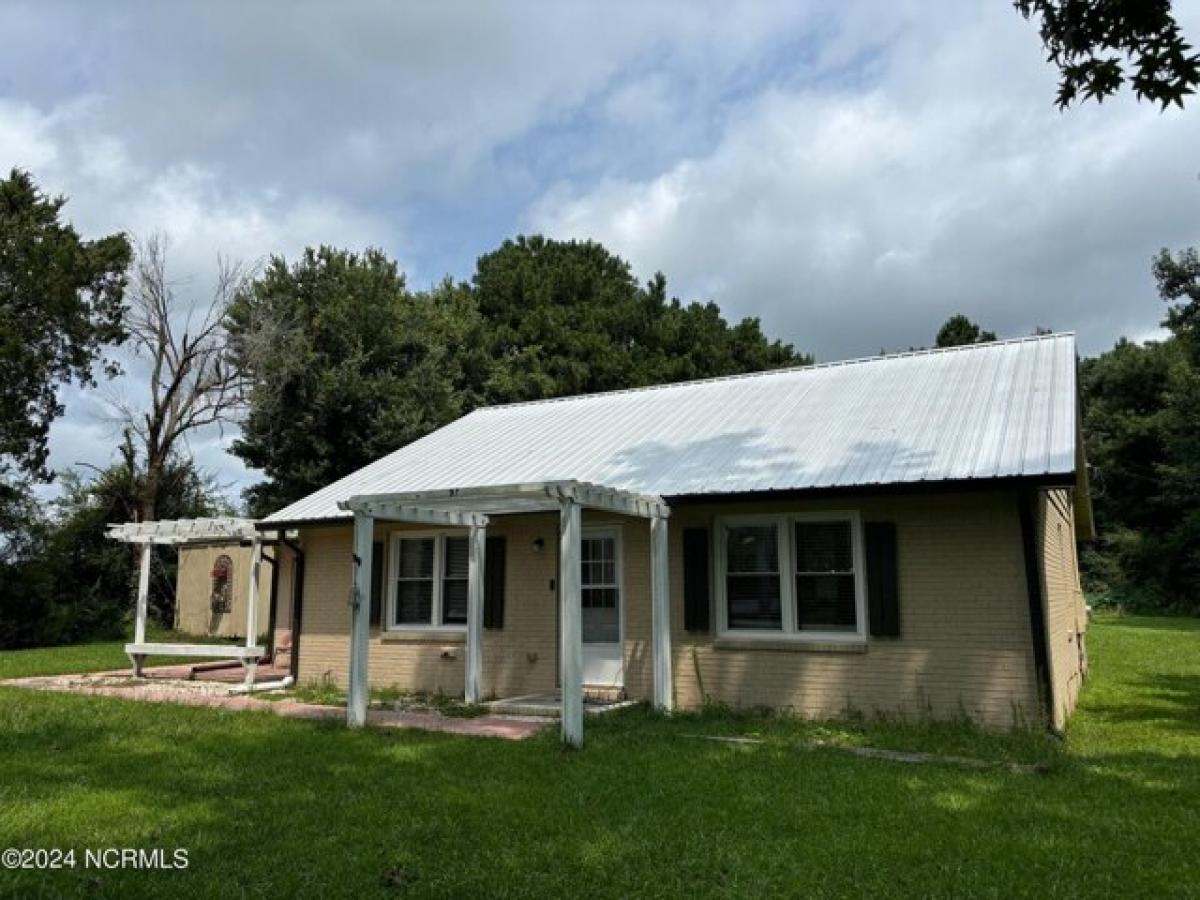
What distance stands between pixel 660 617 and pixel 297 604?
644 centimetres

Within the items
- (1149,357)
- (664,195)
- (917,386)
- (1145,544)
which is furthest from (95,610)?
(1149,357)

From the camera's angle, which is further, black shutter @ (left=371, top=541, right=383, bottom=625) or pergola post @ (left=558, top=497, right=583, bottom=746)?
black shutter @ (left=371, top=541, right=383, bottom=625)

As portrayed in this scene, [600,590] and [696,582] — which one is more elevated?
[696,582]

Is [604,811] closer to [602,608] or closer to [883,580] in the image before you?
[883,580]

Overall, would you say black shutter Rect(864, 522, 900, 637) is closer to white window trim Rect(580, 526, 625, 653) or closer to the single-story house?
the single-story house

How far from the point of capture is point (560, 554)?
31.0 feet

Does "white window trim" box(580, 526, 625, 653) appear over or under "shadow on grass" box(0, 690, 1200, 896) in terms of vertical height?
over

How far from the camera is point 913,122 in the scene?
31.0 feet

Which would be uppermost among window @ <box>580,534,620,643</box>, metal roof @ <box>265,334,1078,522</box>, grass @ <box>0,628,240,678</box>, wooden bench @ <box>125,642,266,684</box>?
metal roof @ <box>265,334,1078,522</box>

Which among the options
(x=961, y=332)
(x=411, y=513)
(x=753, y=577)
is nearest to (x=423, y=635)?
(x=411, y=513)

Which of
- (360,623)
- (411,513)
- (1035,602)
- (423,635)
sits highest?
(411,513)

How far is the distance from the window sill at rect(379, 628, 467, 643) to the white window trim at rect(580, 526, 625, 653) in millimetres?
2132

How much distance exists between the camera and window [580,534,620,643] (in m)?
11.0

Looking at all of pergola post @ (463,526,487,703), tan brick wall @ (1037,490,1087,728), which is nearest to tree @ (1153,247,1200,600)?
tan brick wall @ (1037,490,1087,728)
